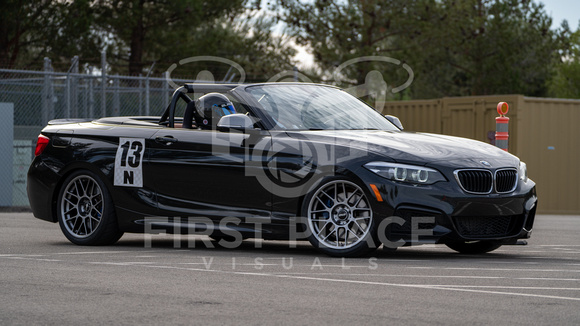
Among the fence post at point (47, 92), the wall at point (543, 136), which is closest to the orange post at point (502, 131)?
the fence post at point (47, 92)

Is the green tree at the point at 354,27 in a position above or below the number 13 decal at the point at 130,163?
above

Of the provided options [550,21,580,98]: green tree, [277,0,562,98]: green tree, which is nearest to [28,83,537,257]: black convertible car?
[277,0,562,98]: green tree

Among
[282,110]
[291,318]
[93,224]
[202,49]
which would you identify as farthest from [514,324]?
[202,49]

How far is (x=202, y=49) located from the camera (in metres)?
37.1

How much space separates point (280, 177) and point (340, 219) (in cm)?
64

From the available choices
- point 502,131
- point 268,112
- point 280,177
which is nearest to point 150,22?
point 502,131

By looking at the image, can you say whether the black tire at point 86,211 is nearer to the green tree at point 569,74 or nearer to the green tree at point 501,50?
the green tree at point 501,50

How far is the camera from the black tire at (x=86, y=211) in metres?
9.28

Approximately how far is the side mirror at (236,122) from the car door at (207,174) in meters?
0.09

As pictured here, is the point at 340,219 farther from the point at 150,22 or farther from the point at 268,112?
the point at 150,22

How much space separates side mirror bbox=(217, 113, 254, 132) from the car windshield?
0.83 feet

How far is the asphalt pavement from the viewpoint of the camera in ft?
17.2

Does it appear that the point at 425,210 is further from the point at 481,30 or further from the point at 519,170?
the point at 481,30

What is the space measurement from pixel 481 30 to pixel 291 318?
4207 centimetres
